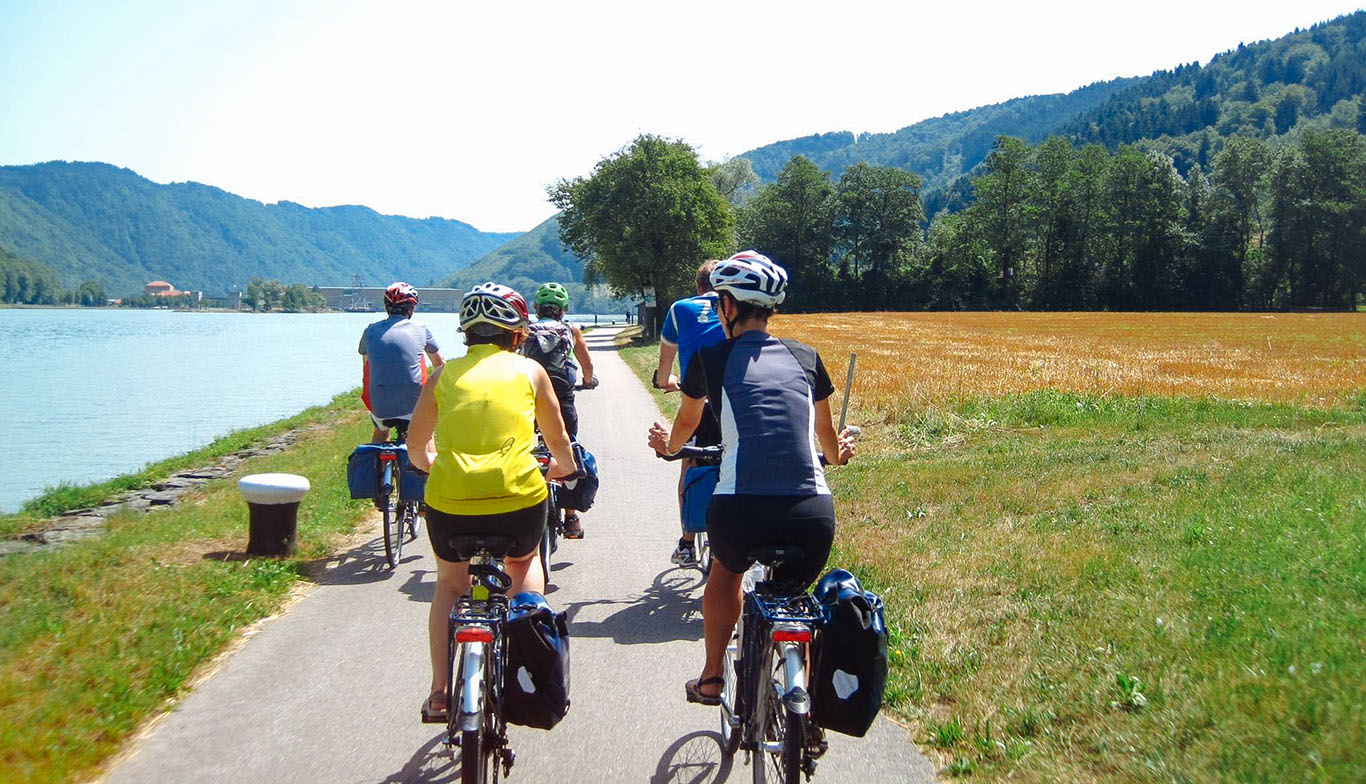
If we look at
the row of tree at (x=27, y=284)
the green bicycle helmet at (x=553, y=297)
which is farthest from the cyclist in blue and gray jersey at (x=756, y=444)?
the row of tree at (x=27, y=284)

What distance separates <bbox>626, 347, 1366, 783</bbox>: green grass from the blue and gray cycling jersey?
1588mm

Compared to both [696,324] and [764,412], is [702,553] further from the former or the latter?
[764,412]

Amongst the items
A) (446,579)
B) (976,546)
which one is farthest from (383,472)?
(976,546)

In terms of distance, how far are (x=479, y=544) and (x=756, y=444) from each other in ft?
3.68

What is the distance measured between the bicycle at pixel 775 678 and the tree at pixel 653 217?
163 ft

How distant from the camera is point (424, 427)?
382cm

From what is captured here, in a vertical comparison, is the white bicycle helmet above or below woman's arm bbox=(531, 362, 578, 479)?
above

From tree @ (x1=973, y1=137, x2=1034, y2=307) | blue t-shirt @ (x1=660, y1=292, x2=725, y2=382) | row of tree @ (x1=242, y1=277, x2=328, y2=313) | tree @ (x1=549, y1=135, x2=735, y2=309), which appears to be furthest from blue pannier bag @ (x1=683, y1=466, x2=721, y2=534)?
row of tree @ (x1=242, y1=277, x2=328, y2=313)

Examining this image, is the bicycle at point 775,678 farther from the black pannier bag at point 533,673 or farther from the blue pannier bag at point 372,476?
the blue pannier bag at point 372,476

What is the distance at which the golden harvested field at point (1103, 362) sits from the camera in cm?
1847

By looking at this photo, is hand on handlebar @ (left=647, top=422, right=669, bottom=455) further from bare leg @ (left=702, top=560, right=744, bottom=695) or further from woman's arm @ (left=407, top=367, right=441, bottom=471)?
woman's arm @ (left=407, top=367, right=441, bottom=471)

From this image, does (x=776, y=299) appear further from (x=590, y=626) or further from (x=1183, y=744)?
(x=590, y=626)

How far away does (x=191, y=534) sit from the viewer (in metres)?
8.20

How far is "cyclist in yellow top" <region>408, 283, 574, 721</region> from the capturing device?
11.4 feet
